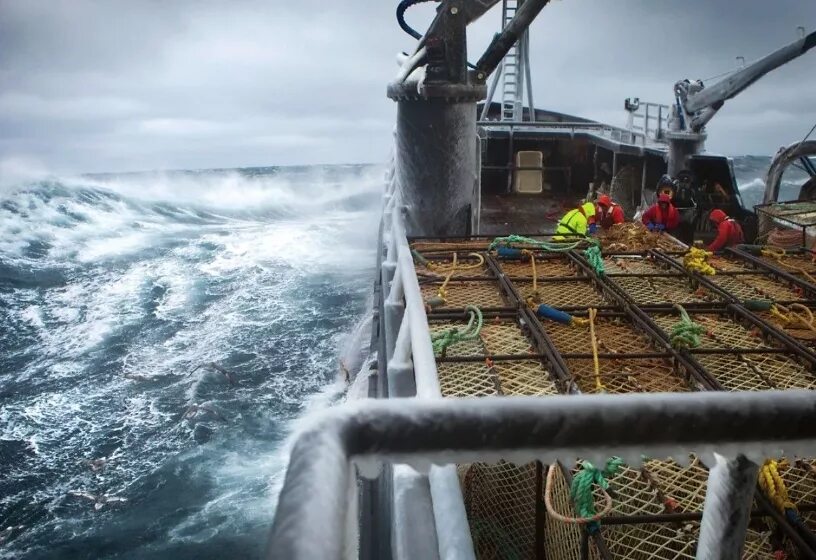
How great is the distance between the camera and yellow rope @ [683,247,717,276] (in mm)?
5695

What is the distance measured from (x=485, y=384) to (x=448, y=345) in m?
0.58

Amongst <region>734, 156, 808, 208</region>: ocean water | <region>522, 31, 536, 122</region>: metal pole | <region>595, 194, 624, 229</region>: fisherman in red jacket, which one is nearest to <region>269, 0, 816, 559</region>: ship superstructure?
<region>595, 194, 624, 229</region>: fisherman in red jacket

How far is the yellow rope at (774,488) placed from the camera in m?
2.46

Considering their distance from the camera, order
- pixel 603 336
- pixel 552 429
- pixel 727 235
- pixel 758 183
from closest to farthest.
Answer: pixel 552 429
pixel 603 336
pixel 727 235
pixel 758 183

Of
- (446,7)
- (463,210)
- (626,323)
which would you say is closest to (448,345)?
(626,323)

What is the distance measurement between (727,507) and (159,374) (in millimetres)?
16817

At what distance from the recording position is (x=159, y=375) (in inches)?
627

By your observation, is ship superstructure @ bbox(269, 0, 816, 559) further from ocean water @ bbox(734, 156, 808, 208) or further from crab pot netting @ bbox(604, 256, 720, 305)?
ocean water @ bbox(734, 156, 808, 208)

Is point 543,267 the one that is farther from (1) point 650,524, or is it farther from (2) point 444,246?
(1) point 650,524

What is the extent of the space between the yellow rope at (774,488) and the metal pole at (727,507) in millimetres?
1652

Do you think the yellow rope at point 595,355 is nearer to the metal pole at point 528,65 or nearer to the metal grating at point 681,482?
the metal grating at point 681,482

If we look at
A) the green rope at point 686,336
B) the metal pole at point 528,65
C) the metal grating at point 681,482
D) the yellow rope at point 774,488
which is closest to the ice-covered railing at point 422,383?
the metal grating at point 681,482

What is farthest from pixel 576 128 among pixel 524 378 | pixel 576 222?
pixel 524 378

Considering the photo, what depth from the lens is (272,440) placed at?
40.6 ft
